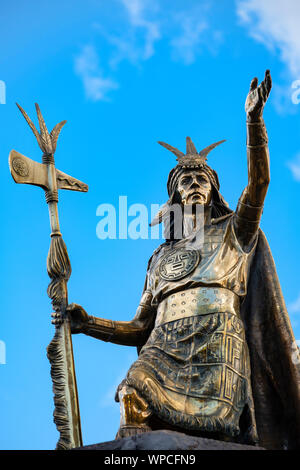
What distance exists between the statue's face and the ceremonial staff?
130 cm

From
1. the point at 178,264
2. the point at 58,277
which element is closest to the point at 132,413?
the point at 58,277

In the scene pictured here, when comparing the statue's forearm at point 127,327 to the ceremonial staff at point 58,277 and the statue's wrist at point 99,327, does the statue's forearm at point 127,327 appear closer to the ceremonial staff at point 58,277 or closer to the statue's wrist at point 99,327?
the statue's wrist at point 99,327

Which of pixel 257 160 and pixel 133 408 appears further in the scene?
pixel 257 160

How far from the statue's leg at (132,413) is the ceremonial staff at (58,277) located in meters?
0.66

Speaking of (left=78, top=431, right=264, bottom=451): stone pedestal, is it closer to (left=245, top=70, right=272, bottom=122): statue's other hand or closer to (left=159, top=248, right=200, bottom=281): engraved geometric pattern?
(left=159, top=248, right=200, bottom=281): engraved geometric pattern

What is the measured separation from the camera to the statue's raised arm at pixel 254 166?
1052 cm

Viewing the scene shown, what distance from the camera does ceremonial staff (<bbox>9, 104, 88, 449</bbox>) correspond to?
10.1 metres

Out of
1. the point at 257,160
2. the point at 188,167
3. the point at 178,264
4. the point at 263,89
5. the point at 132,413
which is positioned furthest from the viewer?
the point at 188,167

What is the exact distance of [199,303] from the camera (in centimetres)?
1062

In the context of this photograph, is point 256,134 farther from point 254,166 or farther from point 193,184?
point 193,184

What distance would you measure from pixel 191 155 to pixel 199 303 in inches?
96.5

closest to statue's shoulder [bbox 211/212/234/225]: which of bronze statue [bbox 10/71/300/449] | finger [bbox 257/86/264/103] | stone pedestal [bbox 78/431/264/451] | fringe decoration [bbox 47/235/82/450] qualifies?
bronze statue [bbox 10/71/300/449]

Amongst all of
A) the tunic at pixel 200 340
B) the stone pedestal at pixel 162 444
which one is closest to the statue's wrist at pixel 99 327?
the tunic at pixel 200 340
